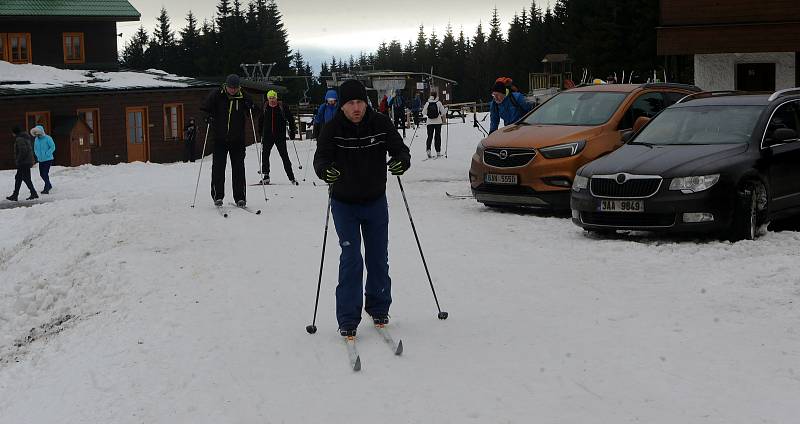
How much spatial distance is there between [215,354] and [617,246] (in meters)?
5.34

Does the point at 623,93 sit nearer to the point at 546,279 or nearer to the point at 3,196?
the point at 546,279

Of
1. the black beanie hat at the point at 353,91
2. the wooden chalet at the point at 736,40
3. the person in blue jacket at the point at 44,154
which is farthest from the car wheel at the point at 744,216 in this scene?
the wooden chalet at the point at 736,40

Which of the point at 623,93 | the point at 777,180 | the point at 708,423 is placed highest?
the point at 623,93

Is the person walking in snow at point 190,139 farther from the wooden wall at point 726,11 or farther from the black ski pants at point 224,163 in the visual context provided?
the black ski pants at point 224,163

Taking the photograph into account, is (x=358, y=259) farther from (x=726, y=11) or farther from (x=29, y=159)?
(x=726, y=11)

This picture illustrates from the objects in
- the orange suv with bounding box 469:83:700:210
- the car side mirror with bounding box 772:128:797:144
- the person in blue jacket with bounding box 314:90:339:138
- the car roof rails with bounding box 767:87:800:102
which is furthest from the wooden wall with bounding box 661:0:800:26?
the car side mirror with bounding box 772:128:797:144

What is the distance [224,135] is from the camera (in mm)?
15141

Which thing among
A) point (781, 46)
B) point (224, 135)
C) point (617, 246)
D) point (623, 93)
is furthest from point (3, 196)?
point (781, 46)

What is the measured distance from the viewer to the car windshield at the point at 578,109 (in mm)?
14883

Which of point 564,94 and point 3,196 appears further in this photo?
point 3,196

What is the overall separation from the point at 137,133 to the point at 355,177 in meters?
34.5

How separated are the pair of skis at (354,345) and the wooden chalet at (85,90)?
97.2ft

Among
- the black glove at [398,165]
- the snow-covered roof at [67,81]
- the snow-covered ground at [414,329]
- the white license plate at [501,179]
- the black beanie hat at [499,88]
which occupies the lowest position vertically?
the snow-covered ground at [414,329]

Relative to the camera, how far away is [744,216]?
11023 millimetres
